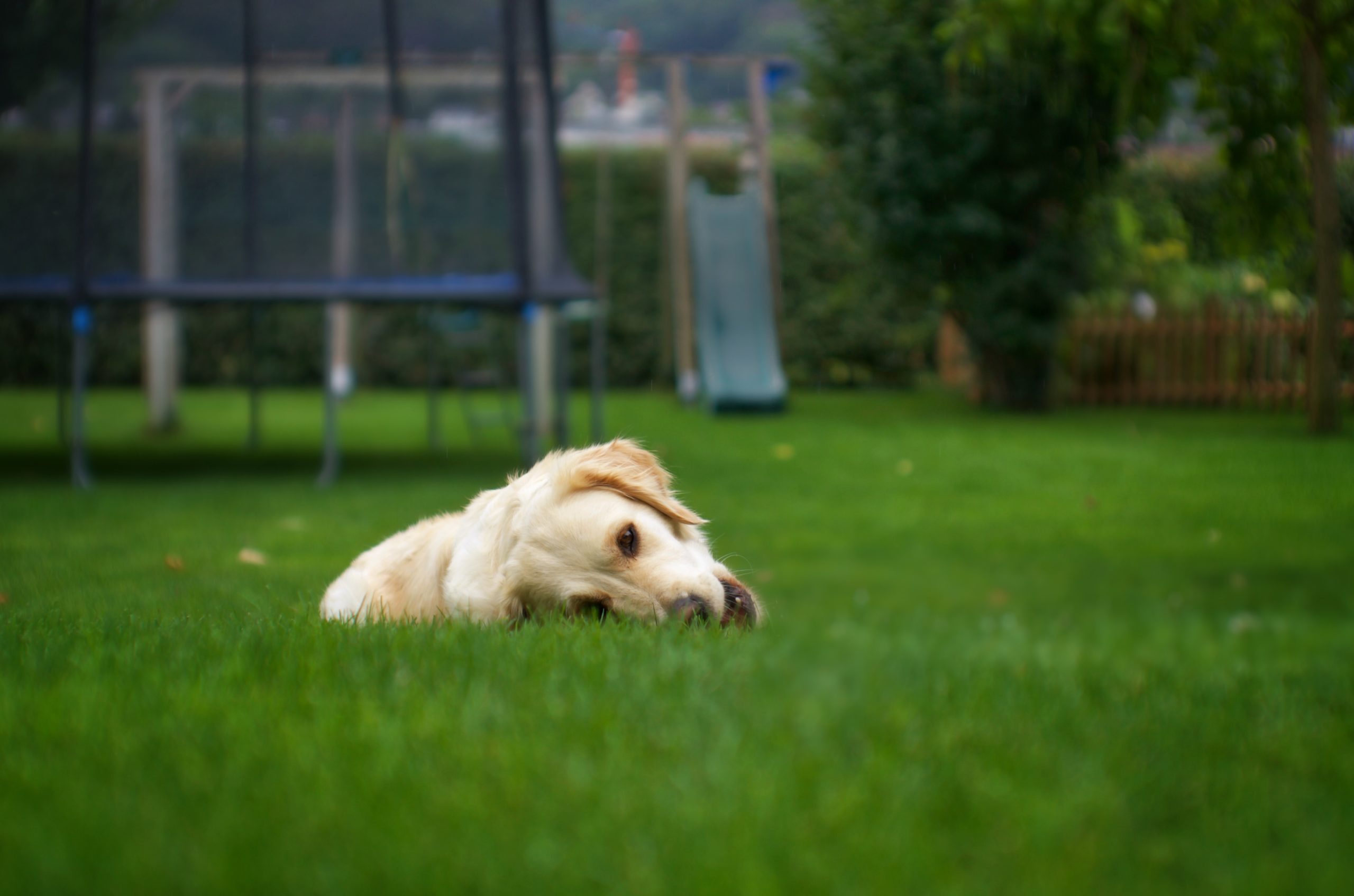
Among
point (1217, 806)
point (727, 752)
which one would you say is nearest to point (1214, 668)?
point (1217, 806)

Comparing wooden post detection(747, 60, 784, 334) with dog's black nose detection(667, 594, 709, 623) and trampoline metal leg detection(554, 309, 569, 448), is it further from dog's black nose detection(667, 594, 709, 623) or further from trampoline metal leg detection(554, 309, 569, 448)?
dog's black nose detection(667, 594, 709, 623)

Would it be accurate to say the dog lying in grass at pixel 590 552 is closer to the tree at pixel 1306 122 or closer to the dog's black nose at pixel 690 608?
the dog's black nose at pixel 690 608

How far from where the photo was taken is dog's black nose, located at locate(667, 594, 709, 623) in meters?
2.32

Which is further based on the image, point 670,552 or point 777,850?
point 670,552

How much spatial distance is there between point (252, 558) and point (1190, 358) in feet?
37.4

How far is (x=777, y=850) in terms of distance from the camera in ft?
4.03

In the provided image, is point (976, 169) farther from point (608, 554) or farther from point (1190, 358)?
point (608, 554)

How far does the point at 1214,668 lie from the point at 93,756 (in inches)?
72.5

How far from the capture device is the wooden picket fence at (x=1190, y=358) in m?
13.0

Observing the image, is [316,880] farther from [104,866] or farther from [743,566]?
[743,566]

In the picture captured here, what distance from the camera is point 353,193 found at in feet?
26.2

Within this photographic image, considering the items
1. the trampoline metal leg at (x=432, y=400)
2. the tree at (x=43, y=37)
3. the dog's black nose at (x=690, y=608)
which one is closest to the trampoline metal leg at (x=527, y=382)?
the trampoline metal leg at (x=432, y=400)

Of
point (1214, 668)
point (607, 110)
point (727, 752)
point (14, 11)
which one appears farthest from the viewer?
point (607, 110)

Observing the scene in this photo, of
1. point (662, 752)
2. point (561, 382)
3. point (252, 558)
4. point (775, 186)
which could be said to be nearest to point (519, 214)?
point (561, 382)
